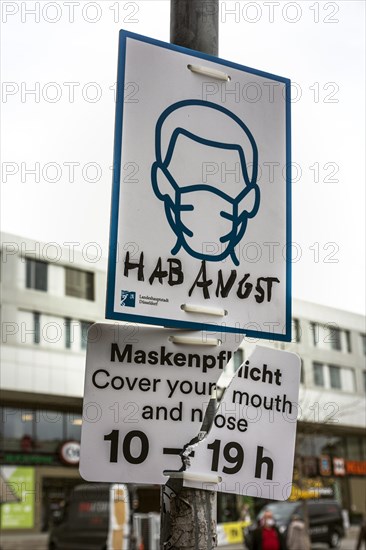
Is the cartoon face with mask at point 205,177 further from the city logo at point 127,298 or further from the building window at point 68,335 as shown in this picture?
the building window at point 68,335

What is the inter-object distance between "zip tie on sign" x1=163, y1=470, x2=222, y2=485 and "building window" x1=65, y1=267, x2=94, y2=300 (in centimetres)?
3647

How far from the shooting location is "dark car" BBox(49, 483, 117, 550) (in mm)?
23766

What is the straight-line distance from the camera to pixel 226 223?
243 centimetres

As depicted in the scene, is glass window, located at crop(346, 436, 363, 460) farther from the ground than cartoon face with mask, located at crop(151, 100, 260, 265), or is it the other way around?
glass window, located at crop(346, 436, 363, 460)

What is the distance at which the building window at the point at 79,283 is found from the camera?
126 ft

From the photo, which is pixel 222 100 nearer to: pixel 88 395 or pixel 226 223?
pixel 226 223

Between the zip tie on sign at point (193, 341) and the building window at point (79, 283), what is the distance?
119ft

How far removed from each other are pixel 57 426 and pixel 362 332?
68.9 ft

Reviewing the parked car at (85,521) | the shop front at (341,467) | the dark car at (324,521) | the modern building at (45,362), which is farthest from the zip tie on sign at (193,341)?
the shop front at (341,467)

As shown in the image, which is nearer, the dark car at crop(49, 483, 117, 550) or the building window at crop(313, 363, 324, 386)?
the dark car at crop(49, 483, 117, 550)

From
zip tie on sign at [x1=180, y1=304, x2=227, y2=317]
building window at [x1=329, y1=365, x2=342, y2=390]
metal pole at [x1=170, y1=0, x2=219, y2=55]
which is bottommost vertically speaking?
zip tie on sign at [x1=180, y1=304, x2=227, y2=317]

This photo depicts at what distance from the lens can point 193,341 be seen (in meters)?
2.34

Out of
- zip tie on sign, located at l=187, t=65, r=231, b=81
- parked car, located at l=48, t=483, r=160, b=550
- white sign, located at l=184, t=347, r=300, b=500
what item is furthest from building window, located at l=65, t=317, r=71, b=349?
white sign, located at l=184, t=347, r=300, b=500

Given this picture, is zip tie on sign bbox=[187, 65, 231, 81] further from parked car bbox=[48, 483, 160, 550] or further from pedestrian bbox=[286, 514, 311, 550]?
parked car bbox=[48, 483, 160, 550]
